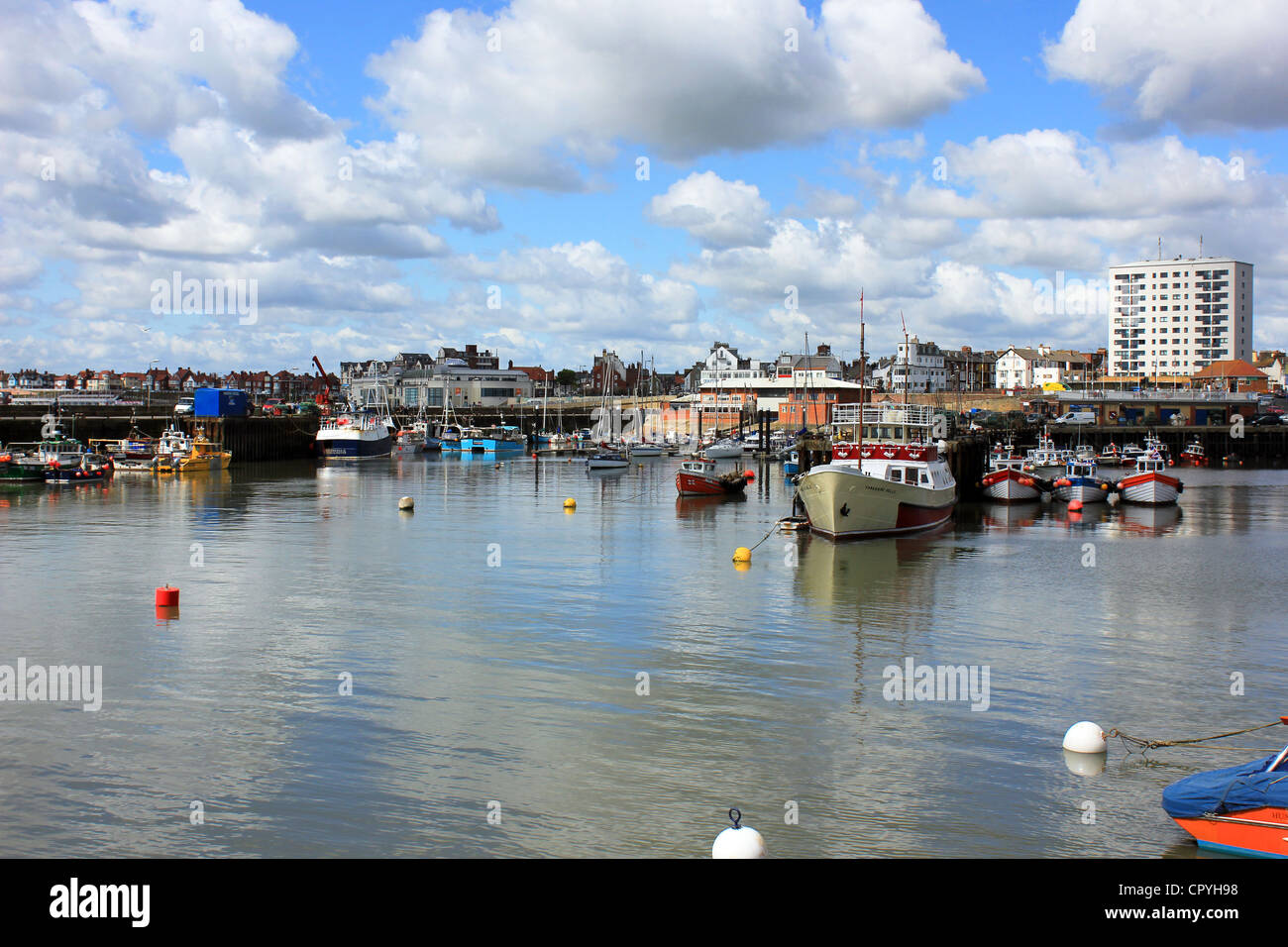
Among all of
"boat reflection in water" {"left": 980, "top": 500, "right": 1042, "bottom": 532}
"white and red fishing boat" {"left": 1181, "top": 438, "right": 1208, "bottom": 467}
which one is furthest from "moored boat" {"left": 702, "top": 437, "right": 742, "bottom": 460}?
"white and red fishing boat" {"left": 1181, "top": 438, "right": 1208, "bottom": 467}

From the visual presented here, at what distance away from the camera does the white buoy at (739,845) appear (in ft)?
36.1

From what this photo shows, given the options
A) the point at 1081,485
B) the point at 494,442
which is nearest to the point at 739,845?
the point at 1081,485

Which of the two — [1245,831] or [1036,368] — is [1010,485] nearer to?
[1245,831]

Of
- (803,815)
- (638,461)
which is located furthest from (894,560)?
(638,461)

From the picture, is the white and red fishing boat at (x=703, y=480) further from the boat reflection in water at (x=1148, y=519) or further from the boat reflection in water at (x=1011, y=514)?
the boat reflection in water at (x=1148, y=519)

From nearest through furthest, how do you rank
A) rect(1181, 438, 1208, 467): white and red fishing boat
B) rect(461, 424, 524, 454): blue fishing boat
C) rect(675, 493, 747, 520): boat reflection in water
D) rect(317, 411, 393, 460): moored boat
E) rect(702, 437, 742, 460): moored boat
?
rect(675, 493, 747, 520): boat reflection in water → rect(702, 437, 742, 460): moored boat → rect(317, 411, 393, 460): moored boat → rect(1181, 438, 1208, 467): white and red fishing boat → rect(461, 424, 524, 454): blue fishing boat

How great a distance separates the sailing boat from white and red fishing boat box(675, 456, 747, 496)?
12781 millimetres

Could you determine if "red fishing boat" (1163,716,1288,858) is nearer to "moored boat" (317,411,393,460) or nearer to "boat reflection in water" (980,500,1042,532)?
"boat reflection in water" (980,500,1042,532)

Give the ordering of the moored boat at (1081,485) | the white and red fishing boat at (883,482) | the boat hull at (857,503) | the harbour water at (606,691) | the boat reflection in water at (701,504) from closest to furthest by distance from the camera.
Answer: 1. the harbour water at (606,691)
2. the boat hull at (857,503)
3. the white and red fishing boat at (883,482)
4. the boat reflection in water at (701,504)
5. the moored boat at (1081,485)

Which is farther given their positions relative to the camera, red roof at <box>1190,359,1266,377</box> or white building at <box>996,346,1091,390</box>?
white building at <box>996,346,1091,390</box>

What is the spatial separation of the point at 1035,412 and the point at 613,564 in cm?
11895

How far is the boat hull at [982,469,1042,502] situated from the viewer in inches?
2474

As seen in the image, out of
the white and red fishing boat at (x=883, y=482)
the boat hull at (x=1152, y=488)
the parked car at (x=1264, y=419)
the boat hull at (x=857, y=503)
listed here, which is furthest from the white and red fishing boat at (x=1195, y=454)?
the boat hull at (x=857, y=503)
